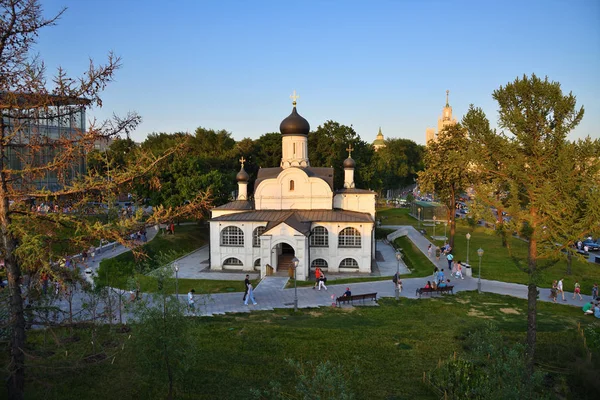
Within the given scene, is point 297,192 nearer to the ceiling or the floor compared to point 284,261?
nearer to the ceiling

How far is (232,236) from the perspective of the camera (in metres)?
34.1

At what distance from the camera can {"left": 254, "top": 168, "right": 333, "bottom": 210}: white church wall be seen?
36375mm

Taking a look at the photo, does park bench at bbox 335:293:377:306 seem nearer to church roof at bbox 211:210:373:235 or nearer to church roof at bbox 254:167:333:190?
church roof at bbox 211:210:373:235

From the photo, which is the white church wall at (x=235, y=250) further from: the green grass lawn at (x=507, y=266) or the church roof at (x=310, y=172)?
the green grass lawn at (x=507, y=266)

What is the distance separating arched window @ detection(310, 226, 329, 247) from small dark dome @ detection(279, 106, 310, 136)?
38.1ft

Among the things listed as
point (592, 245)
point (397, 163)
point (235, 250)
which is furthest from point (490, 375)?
point (397, 163)

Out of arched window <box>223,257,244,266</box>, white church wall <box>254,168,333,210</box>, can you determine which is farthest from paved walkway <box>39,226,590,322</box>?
white church wall <box>254,168,333,210</box>

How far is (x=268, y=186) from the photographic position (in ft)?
121

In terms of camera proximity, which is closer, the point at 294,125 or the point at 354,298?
the point at 354,298

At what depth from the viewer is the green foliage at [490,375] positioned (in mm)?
8586

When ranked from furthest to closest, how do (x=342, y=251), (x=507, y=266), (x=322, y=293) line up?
(x=342, y=251)
(x=507, y=266)
(x=322, y=293)

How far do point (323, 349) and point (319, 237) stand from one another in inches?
714

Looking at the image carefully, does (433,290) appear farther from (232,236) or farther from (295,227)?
(232,236)

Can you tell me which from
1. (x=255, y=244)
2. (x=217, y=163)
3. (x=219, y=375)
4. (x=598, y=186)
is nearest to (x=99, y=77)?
(x=219, y=375)
